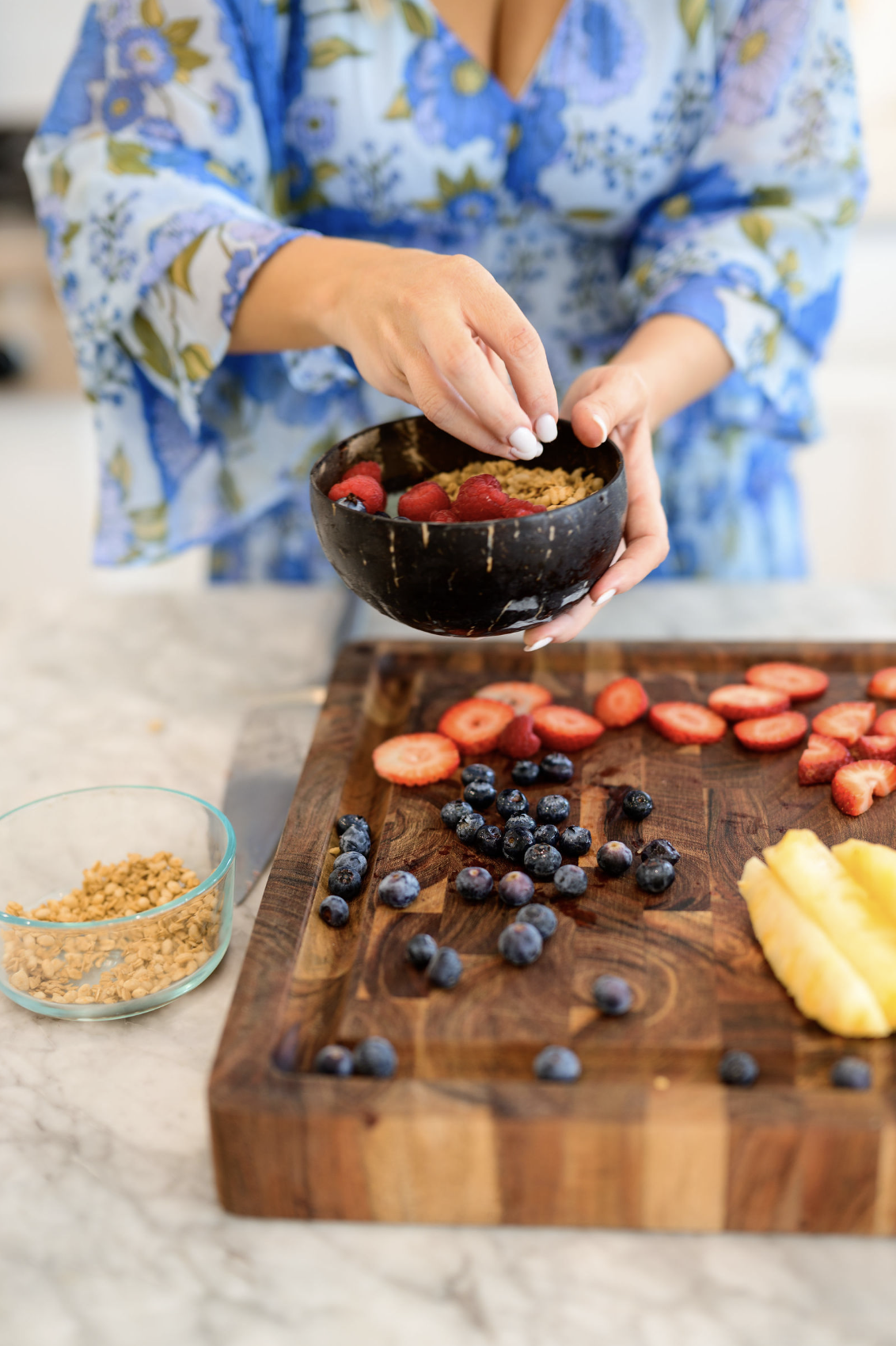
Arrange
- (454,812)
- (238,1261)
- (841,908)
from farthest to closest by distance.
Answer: (454,812) → (841,908) → (238,1261)

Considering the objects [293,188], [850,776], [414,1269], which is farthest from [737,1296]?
[293,188]

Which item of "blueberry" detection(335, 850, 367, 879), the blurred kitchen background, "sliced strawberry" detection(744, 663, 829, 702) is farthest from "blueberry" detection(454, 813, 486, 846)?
the blurred kitchen background

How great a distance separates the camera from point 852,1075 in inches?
33.4

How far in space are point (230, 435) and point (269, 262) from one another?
410mm

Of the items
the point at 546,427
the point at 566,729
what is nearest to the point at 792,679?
→ the point at 566,729

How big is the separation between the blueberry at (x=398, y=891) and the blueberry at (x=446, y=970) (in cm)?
10

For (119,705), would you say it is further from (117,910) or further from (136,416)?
(117,910)

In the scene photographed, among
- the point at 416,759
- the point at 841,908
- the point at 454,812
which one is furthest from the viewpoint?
the point at 416,759

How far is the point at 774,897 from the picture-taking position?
3.27 ft

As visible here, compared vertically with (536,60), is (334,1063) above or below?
below

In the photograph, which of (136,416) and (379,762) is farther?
(136,416)

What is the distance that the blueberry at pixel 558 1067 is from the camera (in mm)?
868

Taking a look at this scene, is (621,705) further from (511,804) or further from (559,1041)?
(559,1041)

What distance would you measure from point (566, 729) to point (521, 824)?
207 millimetres
